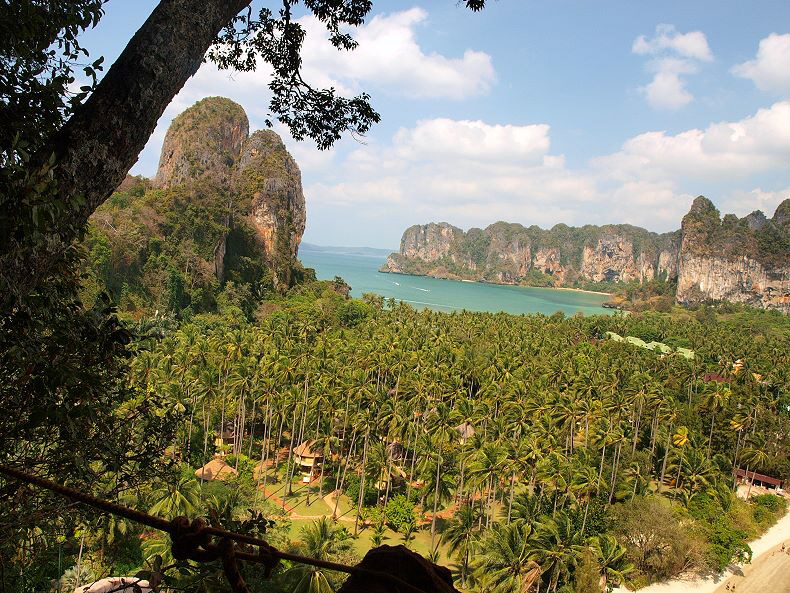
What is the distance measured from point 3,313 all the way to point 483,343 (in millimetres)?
45694

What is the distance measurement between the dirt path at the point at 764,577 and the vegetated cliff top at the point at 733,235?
110 metres

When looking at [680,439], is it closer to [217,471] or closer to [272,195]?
[217,471]

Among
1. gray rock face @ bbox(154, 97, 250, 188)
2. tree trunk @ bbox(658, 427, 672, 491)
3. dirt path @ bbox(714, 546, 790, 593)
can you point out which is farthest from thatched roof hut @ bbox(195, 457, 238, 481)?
gray rock face @ bbox(154, 97, 250, 188)

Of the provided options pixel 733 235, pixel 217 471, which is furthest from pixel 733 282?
pixel 217 471

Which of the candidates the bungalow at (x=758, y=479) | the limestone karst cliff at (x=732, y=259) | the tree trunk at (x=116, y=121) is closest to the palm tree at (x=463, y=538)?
the tree trunk at (x=116, y=121)

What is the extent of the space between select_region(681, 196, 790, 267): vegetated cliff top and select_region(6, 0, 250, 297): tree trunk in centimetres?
13609

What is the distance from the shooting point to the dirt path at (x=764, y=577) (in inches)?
844

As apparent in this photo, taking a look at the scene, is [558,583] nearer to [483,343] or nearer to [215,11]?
[215,11]

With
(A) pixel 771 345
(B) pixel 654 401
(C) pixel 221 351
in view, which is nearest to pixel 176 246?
(C) pixel 221 351

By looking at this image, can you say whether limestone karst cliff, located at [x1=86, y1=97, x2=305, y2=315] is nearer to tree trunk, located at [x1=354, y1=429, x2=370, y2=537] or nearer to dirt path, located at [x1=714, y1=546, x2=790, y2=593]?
tree trunk, located at [x1=354, y1=429, x2=370, y2=537]

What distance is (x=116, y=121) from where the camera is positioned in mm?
2791

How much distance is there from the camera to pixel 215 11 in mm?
→ 3197

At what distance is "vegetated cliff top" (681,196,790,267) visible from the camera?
365ft

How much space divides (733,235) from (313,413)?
405 ft
